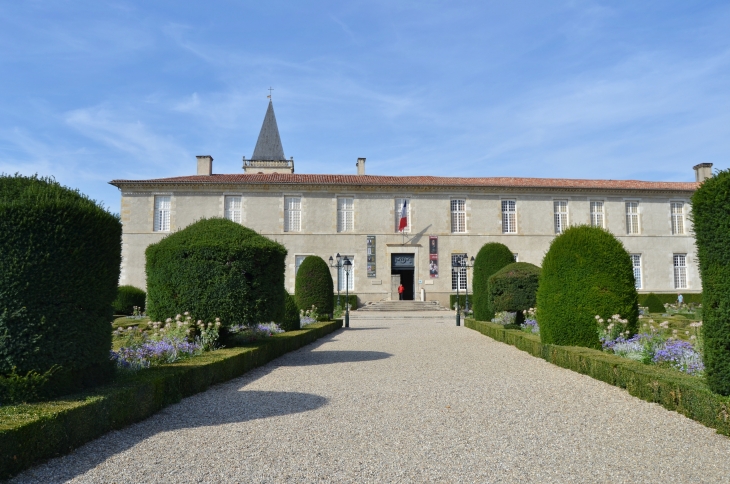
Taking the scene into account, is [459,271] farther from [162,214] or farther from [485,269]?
[162,214]

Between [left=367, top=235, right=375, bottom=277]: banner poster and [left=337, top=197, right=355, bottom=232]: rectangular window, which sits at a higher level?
[left=337, top=197, right=355, bottom=232]: rectangular window

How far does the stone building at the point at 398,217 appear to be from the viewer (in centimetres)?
2819

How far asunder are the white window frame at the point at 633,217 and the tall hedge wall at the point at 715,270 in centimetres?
2756

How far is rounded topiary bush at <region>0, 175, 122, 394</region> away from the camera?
4.04 meters

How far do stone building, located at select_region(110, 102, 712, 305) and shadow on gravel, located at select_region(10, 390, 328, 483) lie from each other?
22128 millimetres

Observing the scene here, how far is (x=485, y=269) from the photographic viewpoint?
15.9 meters

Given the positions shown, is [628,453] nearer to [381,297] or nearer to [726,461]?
[726,461]

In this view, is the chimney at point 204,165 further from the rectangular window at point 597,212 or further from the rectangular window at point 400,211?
the rectangular window at point 597,212

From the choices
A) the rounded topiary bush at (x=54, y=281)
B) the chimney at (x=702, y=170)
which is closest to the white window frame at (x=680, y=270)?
the chimney at (x=702, y=170)

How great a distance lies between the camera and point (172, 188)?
2822cm

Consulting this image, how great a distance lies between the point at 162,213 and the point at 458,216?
575 inches

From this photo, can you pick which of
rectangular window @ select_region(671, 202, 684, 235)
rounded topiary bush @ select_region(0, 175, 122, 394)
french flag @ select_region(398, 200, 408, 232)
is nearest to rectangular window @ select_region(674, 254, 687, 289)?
rectangular window @ select_region(671, 202, 684, 235)

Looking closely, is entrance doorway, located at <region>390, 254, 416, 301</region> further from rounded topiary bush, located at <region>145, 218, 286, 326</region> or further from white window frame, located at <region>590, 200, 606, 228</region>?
rounded topiary bush, located at <region>145, 218, 286, 326</region>

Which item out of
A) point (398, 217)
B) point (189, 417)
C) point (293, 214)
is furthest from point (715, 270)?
point (293, 214)
